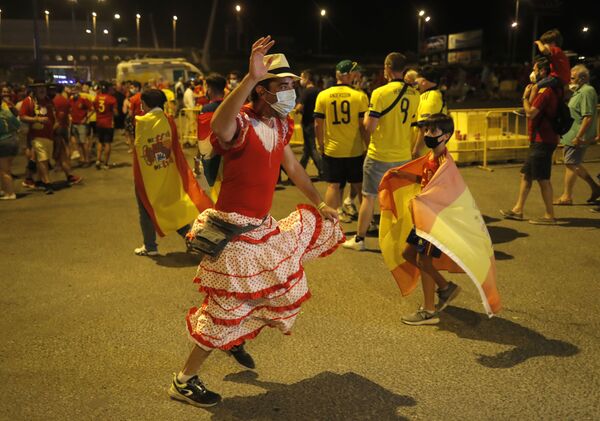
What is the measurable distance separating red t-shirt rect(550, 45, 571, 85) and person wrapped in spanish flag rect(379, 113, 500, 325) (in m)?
3.94

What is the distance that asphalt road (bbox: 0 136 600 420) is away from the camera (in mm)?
3816

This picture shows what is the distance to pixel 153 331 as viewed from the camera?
16.3 feet

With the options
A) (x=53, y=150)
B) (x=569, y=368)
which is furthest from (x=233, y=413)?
(x=53, y=150)

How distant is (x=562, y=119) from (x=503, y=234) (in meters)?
1.65

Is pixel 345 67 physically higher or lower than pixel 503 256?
higher

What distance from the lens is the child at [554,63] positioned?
26.3ft

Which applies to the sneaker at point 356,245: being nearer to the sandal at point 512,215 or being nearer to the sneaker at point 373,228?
the sneaker at point 373,228

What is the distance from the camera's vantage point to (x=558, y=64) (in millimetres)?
8086

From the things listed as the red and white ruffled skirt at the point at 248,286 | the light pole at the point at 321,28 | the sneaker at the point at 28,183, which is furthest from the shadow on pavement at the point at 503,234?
the light pole at the point at 321,28

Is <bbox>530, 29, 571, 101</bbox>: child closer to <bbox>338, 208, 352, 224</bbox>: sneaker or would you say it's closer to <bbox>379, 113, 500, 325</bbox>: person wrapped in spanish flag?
<bbox>338, 208, 352, 224</bbox>: sneaker

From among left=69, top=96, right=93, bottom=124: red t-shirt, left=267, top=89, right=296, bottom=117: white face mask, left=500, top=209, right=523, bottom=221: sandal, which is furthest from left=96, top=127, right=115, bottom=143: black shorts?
left=267, top=89, right=296, bottom=117: white face mask

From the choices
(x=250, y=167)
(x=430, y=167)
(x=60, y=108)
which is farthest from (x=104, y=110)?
(x=250, y=167)

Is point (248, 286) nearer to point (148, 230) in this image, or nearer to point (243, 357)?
point (243, 357)

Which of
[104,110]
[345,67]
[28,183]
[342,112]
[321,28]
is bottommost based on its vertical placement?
[28,183]
